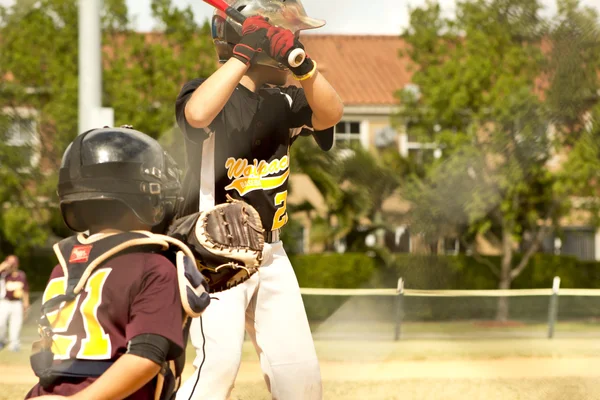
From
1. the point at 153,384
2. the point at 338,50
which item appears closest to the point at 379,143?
the point at 338,50

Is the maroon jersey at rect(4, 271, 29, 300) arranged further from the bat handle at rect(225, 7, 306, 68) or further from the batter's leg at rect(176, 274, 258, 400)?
the bat handle at rect(225, 7, 306, 68)

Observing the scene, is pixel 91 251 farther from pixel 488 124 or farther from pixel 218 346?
pixel 488 124

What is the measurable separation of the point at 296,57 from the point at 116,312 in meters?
0.78

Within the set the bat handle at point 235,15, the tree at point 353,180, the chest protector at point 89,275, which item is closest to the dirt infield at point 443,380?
the bat handle at point 235,15

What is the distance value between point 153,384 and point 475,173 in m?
7.60

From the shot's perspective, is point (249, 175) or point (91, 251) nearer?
point (91, 251)

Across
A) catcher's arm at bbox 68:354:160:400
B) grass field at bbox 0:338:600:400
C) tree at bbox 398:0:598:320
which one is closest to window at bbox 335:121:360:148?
tree at bbox 398:0:598:320

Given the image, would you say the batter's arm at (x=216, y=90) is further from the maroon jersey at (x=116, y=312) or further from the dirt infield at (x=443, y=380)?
the dirt infield at (x=443, y=380)

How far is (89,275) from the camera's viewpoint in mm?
1387

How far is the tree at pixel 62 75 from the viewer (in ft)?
29.9

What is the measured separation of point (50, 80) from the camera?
9.83 metres

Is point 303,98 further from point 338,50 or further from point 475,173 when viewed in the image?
point 475,173

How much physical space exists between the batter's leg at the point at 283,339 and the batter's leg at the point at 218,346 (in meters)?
0.07

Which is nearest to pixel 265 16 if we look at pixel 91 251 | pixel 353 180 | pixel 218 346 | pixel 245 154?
pixel 245 154
